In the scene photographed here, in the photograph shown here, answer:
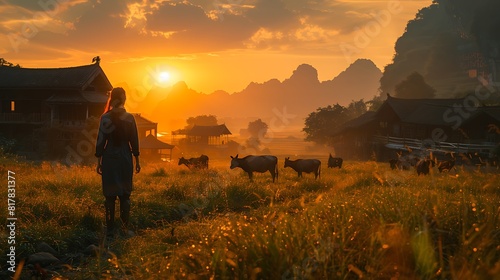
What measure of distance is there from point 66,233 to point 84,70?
3287 cm

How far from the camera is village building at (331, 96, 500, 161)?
123 ft

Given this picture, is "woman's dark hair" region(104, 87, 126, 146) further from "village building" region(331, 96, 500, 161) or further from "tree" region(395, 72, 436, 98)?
"tree" region(395, 72, 436, 98)

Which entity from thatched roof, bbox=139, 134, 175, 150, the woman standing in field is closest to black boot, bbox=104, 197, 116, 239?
the woman standing in field

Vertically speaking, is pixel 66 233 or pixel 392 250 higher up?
pixel 392 250

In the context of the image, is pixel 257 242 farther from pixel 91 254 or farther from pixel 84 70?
pixel 84 70

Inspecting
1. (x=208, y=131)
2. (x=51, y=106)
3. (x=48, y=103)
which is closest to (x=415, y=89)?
(x=208, y=131)

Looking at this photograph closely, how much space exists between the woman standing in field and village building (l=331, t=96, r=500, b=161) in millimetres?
26784

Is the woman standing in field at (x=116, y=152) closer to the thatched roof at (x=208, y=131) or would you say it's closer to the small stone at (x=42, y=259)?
the small stone at (x=42, y=259)

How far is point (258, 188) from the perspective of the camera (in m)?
11.9

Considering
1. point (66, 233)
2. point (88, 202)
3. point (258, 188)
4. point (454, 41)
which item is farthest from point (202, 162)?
point (454, 41)

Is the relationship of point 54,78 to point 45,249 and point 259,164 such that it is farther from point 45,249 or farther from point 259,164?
point 45,249

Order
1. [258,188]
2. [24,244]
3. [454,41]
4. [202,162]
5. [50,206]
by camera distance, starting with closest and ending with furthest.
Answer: [24,244] < [50,206] < [258,188] < [202,162] < [454,41]

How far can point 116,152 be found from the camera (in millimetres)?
8094

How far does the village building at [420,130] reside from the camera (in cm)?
3753
